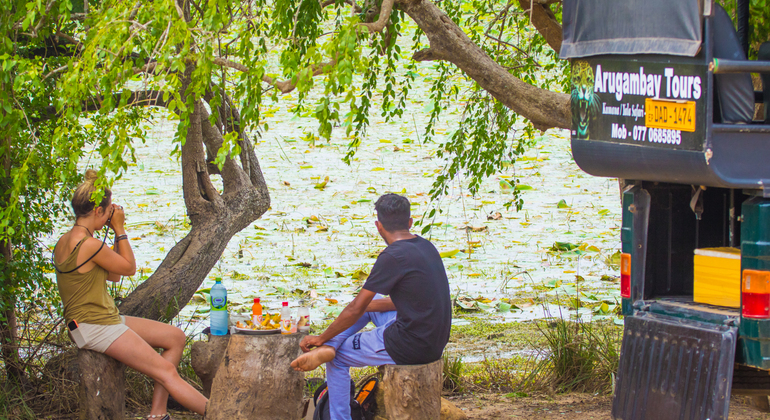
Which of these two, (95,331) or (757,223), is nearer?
(757,223)

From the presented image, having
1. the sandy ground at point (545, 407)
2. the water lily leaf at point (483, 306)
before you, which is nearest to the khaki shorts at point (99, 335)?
the sandy ground at point (545, 407)

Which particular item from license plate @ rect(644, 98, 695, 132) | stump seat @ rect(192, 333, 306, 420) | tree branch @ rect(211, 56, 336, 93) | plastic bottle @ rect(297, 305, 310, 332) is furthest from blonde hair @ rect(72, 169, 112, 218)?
license plate @ rect(644, 98, 695, 132)

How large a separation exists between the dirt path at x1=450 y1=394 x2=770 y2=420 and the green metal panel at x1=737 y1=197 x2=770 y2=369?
156 cm

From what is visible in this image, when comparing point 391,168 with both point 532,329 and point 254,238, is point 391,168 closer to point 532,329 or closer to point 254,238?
point 254,238

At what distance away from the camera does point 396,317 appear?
4.10m

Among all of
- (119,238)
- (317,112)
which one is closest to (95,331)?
(119,238)

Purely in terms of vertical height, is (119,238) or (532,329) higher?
(119,238)

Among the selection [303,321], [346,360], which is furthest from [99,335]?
[346,360]

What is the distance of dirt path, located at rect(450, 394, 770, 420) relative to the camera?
4828mm

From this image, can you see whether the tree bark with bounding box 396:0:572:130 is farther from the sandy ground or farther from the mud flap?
the sandy ground

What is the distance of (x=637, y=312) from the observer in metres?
3.98

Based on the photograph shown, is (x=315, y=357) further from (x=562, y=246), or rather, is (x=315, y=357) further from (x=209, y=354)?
(x=562, y=246)

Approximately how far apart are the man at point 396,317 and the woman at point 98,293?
84 cm

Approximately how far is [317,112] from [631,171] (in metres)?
1.69
